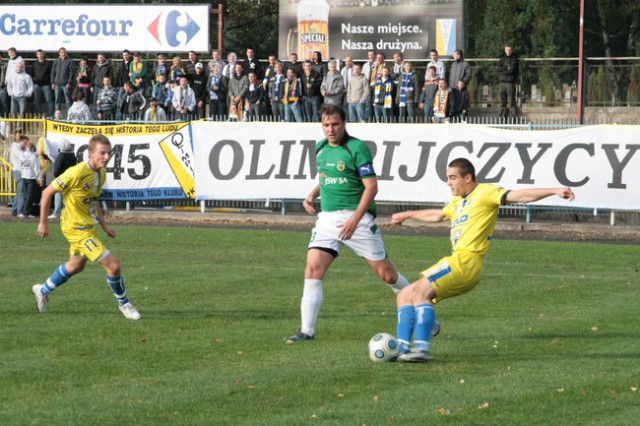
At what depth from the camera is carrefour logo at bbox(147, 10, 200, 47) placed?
112 ft

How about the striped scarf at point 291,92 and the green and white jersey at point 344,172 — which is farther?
the striped scarf at point 291,92

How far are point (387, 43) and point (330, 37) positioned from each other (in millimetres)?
1639

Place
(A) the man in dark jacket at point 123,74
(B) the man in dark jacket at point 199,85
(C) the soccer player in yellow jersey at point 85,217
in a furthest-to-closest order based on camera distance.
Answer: (A) the man in dark jacket at point 123,74 < (B) the man in dark jacket at point 199,85 < (C) the soccer player in yellow jersey at point 85,217

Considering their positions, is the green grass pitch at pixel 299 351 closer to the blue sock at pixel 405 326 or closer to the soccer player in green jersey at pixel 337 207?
the blue sock at pixel 405 326

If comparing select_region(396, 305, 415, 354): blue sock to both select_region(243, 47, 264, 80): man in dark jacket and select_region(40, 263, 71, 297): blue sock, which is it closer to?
select_region(40, 263, 71, 297): blue sock

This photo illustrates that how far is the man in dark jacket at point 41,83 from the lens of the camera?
31.8 metres

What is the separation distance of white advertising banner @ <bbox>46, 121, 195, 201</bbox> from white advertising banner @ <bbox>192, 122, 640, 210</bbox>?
1.19 ft

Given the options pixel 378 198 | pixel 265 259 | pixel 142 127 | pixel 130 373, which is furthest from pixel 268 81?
pixel 130 373

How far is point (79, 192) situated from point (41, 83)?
67.3 ft

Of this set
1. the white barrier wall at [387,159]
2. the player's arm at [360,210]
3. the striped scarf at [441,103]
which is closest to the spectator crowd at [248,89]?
the striped scarf at [441,103]

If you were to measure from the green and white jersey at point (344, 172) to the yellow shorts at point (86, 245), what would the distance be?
2.70m

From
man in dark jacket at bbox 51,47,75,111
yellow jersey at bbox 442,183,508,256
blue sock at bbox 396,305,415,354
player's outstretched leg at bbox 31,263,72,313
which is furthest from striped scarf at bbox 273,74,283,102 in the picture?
blue sock at bbox 396,305,415,354

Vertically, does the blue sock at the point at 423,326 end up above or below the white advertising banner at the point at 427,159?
below

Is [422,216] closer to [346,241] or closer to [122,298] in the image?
[346,241]
